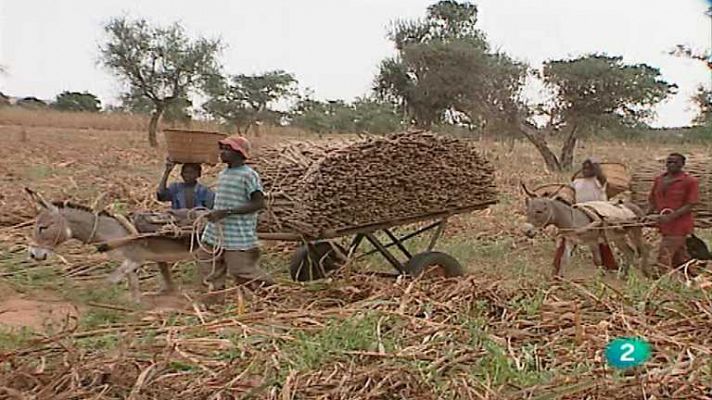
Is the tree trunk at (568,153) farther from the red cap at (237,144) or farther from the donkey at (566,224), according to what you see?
the red cap at (237,144)

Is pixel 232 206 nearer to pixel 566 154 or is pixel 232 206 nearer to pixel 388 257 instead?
pixel 388 257

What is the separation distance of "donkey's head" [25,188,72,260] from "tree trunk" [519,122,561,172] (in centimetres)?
1944

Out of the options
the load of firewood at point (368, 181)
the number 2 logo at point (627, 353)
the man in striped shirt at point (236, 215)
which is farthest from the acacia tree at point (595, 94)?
the number 2 logo at point (627, 353)

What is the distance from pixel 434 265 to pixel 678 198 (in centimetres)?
259

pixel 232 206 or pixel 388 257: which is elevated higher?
pixel 232 206

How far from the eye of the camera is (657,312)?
5.45m

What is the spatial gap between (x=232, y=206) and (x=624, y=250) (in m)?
4.87

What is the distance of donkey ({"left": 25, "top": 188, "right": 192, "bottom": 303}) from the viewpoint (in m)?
7.09

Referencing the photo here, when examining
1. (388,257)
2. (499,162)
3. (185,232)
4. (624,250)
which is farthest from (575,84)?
(185,232)

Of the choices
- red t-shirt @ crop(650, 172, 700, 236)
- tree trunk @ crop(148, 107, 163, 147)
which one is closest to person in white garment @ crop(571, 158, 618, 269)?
red t-shirt @ crop(650, 172, 700, 236)

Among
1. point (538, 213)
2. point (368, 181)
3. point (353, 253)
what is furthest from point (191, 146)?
point (538, 213)

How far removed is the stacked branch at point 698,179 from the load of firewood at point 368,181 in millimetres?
2553

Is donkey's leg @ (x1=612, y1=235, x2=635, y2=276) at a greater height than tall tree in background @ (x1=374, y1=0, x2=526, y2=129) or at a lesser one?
lesser

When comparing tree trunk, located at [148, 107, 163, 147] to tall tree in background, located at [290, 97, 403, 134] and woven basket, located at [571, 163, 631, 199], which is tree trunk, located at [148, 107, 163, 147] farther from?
woven basket, located at [571, 163, 631, 199]
